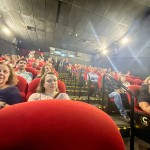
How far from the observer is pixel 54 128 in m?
0.42

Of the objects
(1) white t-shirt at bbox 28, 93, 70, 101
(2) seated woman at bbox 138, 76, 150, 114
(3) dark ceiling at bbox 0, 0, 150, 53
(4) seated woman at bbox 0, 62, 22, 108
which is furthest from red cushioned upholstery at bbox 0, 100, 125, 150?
(3) dark ceiling at bbox 0, 0, 150, 53

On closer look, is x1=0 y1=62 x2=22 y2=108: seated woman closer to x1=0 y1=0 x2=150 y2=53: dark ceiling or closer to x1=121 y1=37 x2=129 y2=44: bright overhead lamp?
x1=0 y1=0 x2=150 y2=53: dark ceiling

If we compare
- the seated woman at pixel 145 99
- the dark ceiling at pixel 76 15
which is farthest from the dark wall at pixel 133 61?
the seated woman at pixel 145 99

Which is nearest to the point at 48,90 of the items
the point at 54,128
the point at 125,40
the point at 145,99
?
the point at 145,99

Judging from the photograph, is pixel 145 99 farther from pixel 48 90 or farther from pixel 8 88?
pixel 8 88

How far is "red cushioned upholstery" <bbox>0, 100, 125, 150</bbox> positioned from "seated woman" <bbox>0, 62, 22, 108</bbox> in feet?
3.71

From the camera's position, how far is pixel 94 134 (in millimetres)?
446

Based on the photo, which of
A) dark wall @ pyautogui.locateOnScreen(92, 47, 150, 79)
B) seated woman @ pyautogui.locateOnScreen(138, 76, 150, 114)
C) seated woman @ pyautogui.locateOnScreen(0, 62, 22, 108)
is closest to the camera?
seated woman @ pyautogui.locateOnScreen(0, 62, 22, 108)

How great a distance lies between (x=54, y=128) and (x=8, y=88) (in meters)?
1.44

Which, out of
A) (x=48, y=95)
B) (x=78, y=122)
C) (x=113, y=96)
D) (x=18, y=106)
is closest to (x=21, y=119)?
(x=18, y=106)

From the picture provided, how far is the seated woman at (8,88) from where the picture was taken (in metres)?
1.64

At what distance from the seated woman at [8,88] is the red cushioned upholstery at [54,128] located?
113 cm

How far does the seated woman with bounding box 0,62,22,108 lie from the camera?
164 cm

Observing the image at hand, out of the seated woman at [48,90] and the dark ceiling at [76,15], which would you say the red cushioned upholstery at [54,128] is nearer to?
the seated woman at [48,90]
